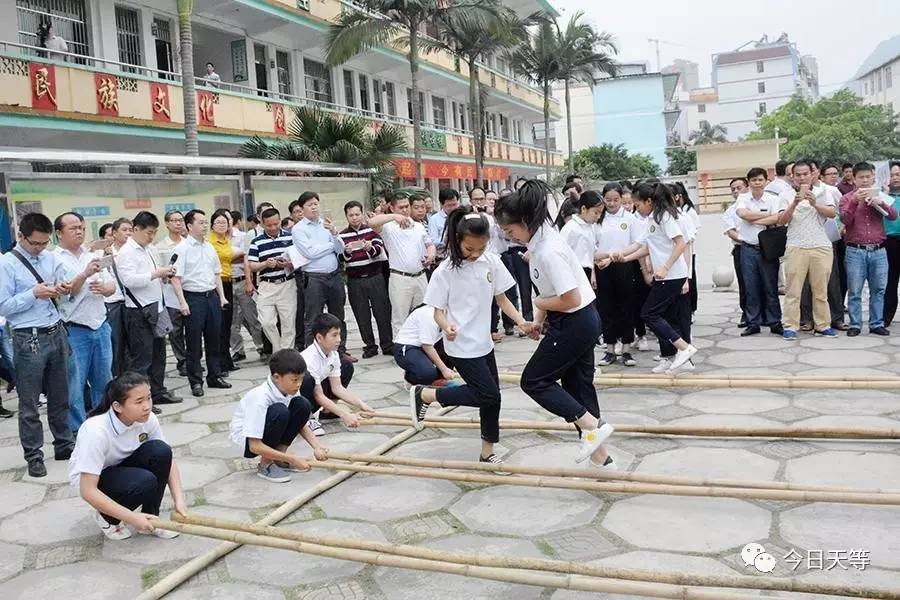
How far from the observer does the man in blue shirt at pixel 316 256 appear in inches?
297

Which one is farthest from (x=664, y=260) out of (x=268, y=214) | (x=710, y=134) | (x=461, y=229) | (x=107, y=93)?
(x=710, y=134)

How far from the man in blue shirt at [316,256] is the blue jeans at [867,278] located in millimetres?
4722

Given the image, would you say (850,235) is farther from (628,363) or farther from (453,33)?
(453,33)

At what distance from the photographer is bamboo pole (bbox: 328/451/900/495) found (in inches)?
139

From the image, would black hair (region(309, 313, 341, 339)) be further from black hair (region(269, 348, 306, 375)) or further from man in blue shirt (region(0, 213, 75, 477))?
man in blue shirt (region(0, 213, 75, 477))

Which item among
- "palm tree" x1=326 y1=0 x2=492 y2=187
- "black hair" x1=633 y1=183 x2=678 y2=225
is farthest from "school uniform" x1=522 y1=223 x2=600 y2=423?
"palm tree" x1=326 y1=0 x2=492 y2=187

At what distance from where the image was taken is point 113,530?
3859 mm

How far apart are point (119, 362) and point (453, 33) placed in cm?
1637

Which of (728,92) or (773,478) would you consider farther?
(728,92)

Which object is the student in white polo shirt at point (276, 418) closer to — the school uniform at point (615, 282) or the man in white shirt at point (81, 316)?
the man in white shirt at point (81, 316)

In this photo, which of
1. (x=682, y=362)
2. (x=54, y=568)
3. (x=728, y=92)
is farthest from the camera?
(x=728, y=92)

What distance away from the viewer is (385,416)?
5.42 m

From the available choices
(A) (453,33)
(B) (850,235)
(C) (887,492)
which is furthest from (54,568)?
(A) (453,33)

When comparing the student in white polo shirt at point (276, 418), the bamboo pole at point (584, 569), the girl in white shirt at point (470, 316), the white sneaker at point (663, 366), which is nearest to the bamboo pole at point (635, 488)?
the student in white polo shirt at point (276, 418)
